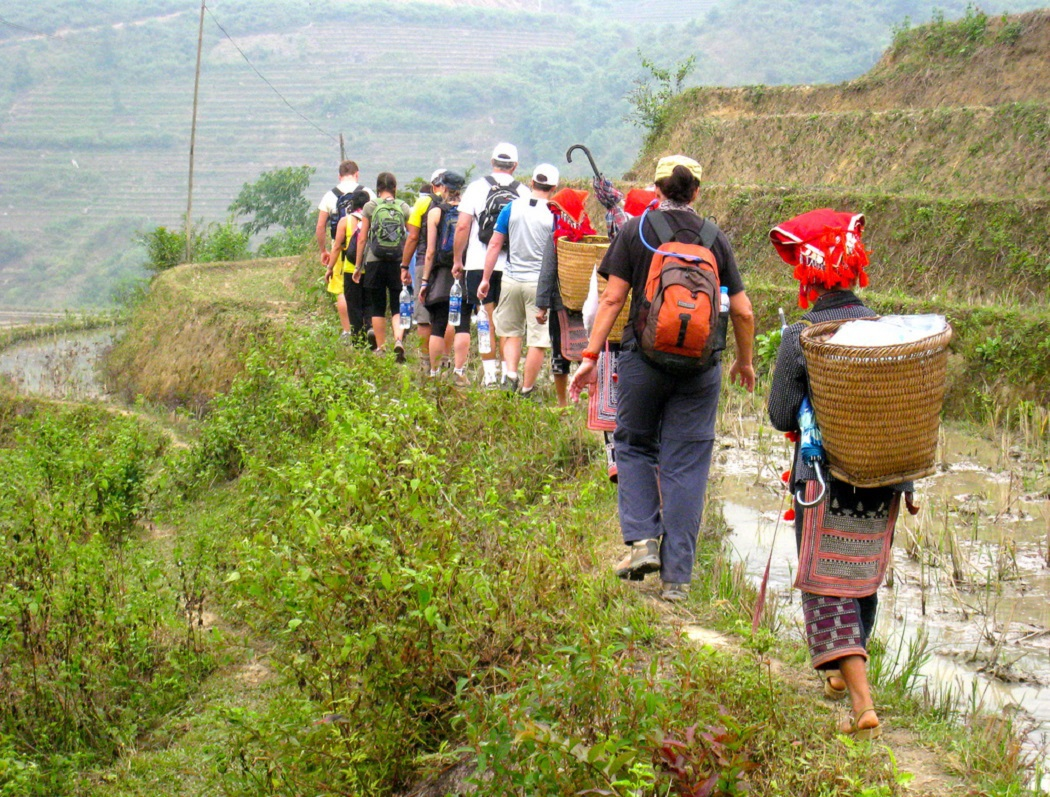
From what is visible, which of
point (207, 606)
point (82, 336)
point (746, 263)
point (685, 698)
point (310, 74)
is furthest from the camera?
point (310, 74)

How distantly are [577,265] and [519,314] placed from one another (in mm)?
1372

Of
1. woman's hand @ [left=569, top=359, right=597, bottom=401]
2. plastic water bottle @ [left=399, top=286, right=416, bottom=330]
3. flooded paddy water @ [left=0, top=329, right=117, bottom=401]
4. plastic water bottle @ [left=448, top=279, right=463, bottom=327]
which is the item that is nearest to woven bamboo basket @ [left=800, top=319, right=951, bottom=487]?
woman's hand @ [left=569, top=359, right=597, bottom=401]

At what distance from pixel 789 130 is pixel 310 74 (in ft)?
301

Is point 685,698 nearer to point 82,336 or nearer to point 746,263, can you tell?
point 746,263

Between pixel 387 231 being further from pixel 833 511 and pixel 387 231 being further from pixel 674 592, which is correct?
pixel 833 511

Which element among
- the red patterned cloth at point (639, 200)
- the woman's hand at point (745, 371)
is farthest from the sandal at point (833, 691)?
the red patterned cloth at point (639, 200)

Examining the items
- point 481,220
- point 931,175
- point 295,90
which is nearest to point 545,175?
point 481,220

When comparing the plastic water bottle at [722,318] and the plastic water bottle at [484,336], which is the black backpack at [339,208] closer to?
the plastic water bottle at [484,336]

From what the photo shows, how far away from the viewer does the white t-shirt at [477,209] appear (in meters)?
8.19

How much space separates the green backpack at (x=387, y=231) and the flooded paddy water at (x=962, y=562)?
9.98 feet

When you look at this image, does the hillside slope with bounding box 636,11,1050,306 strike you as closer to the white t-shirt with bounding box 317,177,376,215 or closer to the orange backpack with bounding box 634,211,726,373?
the white t-shirt with bounding box 317,177,376,215

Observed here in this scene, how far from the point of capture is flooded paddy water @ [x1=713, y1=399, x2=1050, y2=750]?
4.76 metres

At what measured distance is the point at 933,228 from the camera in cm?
1340

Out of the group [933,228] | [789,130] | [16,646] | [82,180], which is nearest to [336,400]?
[16,646]
